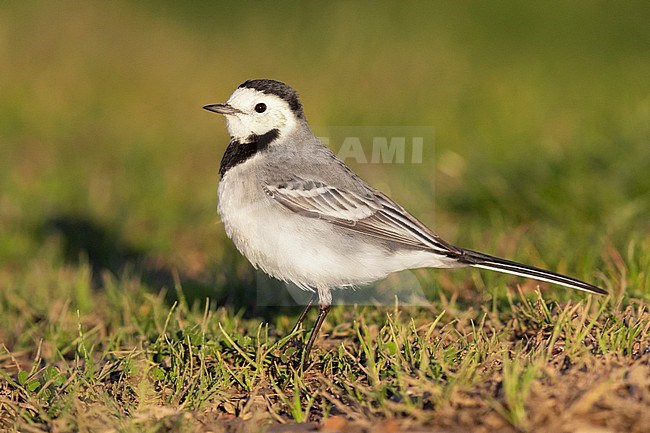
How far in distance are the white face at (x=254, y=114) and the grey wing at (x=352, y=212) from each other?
465mm

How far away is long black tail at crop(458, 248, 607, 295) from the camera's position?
4.95 meters

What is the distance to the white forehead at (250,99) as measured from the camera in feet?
18.4

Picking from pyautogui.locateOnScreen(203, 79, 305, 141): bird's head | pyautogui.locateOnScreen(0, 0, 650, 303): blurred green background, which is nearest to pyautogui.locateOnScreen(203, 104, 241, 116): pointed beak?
pyautogui.locateOnScreen(203, 79, 305, 141): bird's head

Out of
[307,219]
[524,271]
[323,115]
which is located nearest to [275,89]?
[307,219]

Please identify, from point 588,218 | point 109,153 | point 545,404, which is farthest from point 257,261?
point 109,153

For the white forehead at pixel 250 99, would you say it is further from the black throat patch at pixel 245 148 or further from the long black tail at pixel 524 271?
the long black tail at pixel 524 271

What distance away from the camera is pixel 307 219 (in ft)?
17.3

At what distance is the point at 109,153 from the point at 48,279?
11.6 feet

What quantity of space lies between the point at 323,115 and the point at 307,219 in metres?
6.26

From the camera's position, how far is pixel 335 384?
4.50 meters

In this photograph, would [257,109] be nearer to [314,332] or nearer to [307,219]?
[307,219]

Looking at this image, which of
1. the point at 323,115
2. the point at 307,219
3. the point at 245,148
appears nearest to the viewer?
the point at 307,219

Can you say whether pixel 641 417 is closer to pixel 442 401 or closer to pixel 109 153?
pixel 442 401

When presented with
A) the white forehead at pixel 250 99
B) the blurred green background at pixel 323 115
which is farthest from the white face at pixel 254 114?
the blurred green background at pixel 323 115
